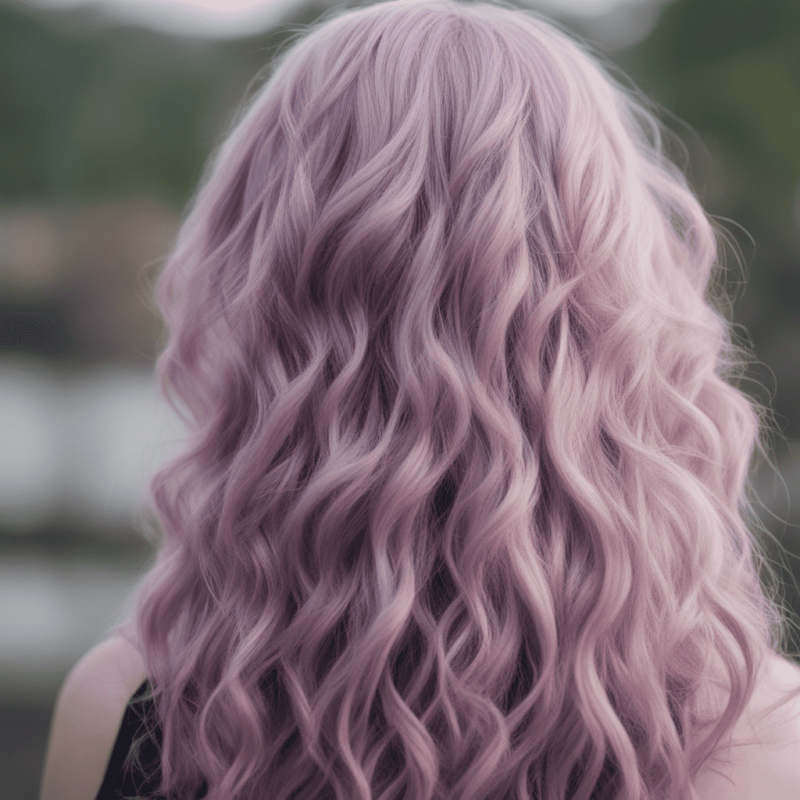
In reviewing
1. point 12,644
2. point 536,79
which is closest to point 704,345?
point 536,79

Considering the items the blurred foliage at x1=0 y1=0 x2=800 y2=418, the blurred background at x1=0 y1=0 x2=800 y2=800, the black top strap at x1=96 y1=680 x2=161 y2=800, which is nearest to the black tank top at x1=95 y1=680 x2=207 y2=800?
the black top strap at x1=96 y1=680 x2=161 y2=800

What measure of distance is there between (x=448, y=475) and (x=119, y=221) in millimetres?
3115

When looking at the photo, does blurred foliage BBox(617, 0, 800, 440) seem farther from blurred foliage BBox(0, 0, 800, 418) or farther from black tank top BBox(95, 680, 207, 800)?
black tank top BBox(95, 680, 207, 800)

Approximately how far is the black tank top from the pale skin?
0.05ft

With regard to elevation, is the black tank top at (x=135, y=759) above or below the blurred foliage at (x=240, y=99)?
below

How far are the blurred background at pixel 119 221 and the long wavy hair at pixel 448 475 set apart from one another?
211 cm

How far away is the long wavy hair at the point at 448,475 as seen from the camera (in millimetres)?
815

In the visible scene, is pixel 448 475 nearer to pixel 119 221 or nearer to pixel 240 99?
pixel 240 99

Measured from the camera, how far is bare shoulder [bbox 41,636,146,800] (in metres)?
0.99

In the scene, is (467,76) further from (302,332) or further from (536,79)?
(302,332)

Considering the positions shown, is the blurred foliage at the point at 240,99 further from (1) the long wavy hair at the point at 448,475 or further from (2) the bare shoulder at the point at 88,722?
(2) the bare shoulder at the point at 88,722

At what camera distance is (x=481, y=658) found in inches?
31.7

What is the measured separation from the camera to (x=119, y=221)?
136 inches

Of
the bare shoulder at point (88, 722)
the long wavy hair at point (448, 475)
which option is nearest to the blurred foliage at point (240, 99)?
the long wavy hair at point (448, 475)
